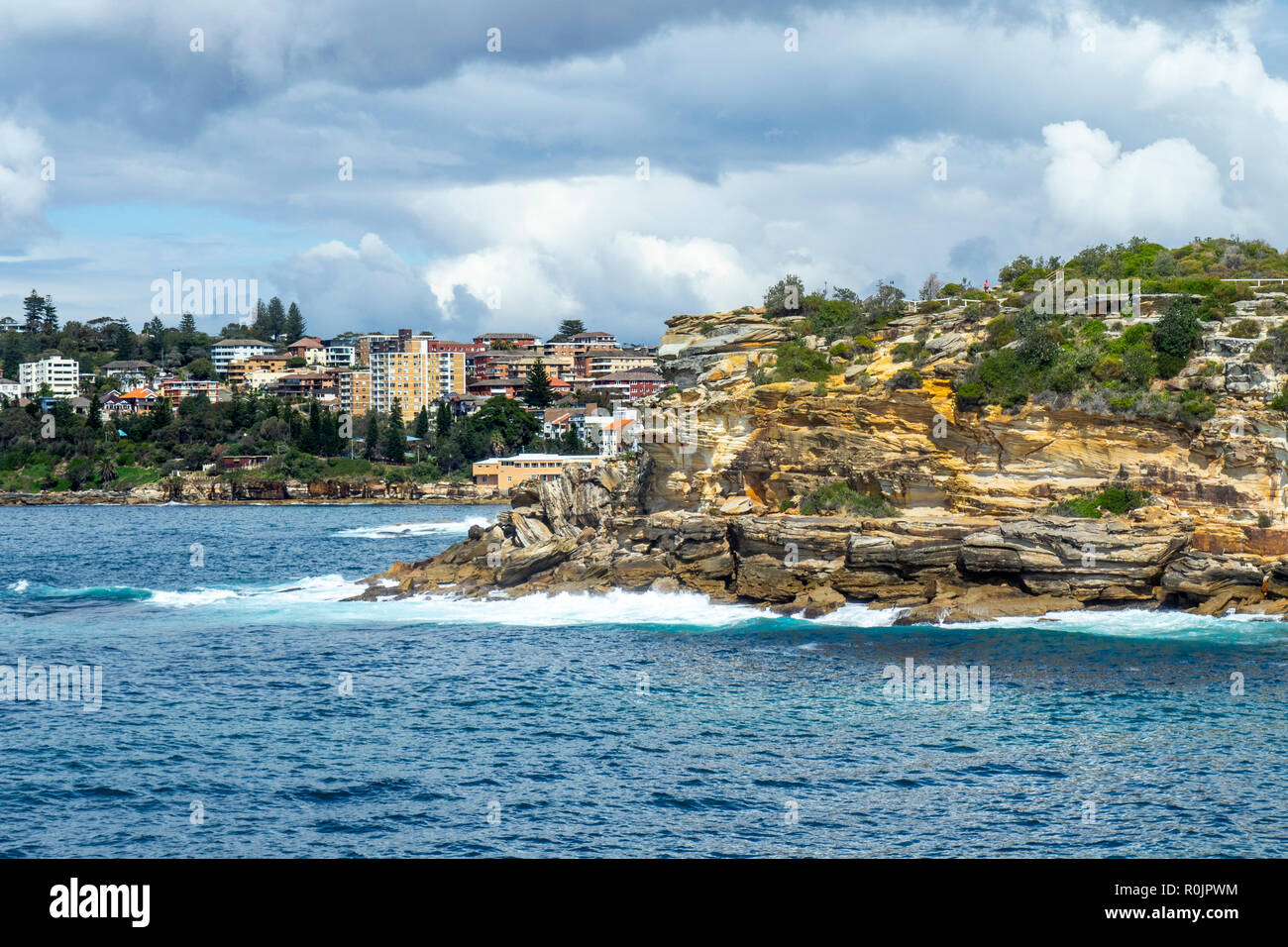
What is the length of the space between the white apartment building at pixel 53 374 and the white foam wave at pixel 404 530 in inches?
4665

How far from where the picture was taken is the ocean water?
18656 mm

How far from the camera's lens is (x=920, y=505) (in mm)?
43125

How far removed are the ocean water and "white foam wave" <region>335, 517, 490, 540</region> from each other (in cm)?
3824

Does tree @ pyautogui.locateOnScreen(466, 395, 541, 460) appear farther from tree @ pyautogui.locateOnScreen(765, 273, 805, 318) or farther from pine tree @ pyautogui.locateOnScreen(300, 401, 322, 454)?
Answer: tree @ pyautogui.locateOnScreen(765, 273, 805, 318)

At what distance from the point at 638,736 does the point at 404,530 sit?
64447 millimetres

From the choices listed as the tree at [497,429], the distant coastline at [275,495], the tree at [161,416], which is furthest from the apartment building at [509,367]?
the distant coastline at [275,495]

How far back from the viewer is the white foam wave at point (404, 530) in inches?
3206

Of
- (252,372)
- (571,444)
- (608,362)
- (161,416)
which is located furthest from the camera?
(252,372)

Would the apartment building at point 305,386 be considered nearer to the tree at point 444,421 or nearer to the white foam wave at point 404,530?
the tree at point 444,421

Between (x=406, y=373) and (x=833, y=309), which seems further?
(x=406, y=373)

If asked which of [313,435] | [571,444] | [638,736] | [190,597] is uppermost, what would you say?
[313,435]
